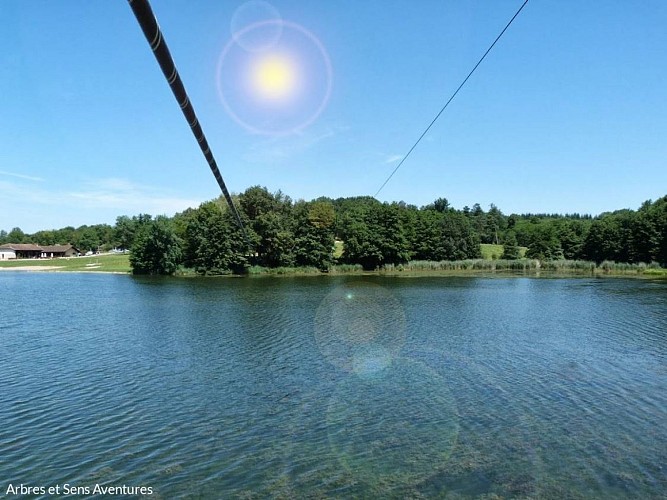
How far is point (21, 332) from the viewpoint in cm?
2572

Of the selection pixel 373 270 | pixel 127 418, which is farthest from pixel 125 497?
pixel 373 270

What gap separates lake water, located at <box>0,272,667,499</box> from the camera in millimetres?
9875

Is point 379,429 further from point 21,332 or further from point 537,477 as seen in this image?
point 21,332

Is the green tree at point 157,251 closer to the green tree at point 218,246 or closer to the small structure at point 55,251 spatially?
the green tree at point 218,246

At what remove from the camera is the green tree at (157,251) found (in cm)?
8244

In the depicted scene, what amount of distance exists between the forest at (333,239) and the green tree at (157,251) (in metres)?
0.17

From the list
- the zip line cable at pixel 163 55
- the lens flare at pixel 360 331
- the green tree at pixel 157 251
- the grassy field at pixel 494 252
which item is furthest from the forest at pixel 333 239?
the zip line cable at pixel 163 55

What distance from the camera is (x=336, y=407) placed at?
47.0ft

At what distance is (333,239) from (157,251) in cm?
3303

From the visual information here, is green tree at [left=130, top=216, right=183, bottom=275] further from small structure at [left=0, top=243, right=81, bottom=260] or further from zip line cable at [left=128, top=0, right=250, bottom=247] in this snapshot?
small structure at [left=0, top=243, right=81, bottom=260]

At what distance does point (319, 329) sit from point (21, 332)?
17.0 metres

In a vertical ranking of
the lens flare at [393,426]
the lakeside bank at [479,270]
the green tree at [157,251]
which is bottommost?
the lens flare at [393,426]

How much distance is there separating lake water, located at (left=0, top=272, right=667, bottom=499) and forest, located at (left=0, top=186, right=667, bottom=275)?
53699 millimetres

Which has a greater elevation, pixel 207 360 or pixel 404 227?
pixel 404 227
